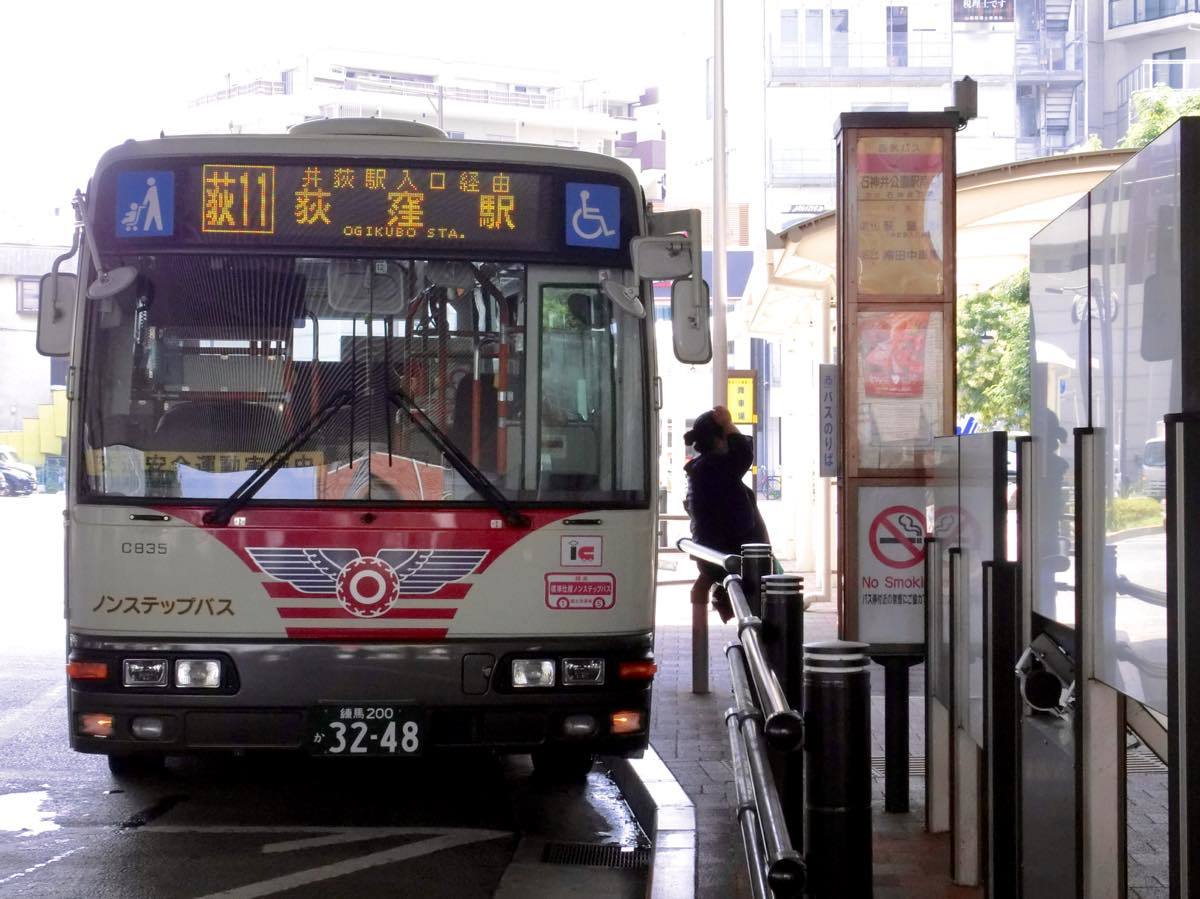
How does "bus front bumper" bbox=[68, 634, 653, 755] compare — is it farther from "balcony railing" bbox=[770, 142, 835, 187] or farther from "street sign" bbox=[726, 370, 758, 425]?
"balcony railing" bbox=[770, 142, 835, 187]

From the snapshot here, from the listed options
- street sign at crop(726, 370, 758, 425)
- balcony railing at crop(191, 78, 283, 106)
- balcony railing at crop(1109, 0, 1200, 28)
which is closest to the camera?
street sign at crop(726, 370, 758, 425)

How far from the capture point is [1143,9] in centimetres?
4931

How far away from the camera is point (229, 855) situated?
21.6 ft

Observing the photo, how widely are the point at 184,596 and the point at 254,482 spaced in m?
0.55

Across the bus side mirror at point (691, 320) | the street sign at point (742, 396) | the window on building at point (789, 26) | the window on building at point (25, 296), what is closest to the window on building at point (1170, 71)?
the window on building at point (789, 26)

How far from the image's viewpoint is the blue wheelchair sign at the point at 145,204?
6496mm

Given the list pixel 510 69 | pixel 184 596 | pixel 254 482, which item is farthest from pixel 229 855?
pixel 510 69

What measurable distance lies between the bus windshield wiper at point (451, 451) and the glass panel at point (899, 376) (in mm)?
2382

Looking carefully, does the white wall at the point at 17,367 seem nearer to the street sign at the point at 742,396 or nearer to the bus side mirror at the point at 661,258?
the street sign at the point at 742,396

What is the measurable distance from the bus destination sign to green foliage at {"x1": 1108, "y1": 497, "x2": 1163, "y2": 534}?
3910 millimetres

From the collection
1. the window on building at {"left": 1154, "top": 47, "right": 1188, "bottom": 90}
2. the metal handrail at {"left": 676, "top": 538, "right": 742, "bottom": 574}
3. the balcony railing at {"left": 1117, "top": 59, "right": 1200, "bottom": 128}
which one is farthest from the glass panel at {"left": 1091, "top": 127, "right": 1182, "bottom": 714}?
the window on building at {"left": 1154, "top": 47, "right": 1188, "bottom": 90}

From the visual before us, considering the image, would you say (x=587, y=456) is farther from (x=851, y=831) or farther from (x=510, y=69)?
(x=510, y=69)

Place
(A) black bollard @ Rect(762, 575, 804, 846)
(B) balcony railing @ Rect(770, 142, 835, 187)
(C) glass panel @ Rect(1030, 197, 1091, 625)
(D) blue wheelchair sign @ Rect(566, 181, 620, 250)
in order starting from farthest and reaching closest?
(B) balcony railing @ Rect(770, 142, 835, 187)
(D) blue wheelchair sign @ Rect(566, 181, 620, 250)
(A) black bollard @ Rect(762, 575, 804, 846)
(C) glass panel @ Rect(1030, 197, 1091, 625)

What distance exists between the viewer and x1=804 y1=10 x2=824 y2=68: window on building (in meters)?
47.3
